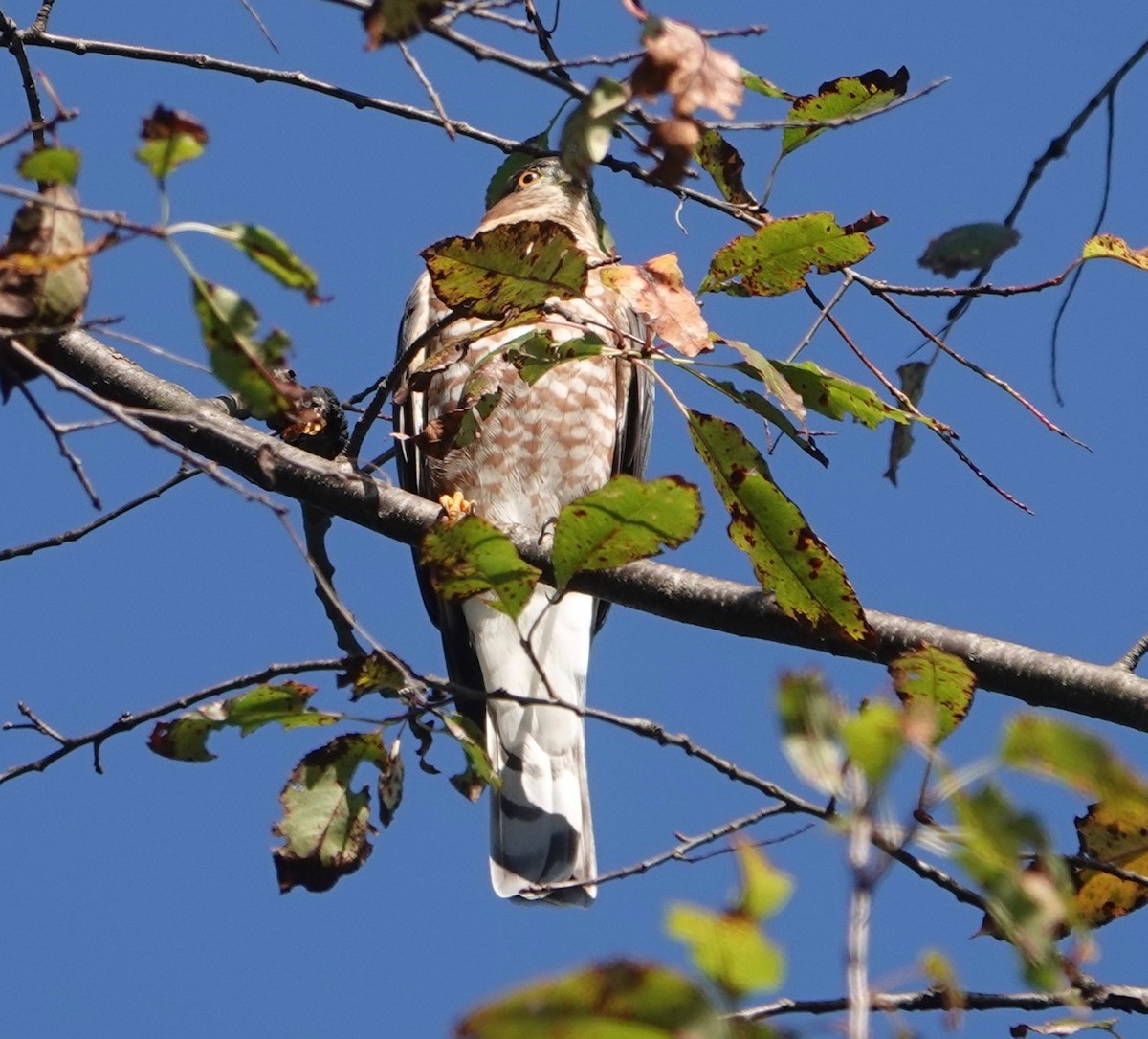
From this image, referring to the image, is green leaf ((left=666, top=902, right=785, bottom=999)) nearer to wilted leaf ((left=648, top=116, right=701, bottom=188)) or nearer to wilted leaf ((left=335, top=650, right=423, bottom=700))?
Answer: wilted leaf ((left=648, top=116, right=701, bottom=188))

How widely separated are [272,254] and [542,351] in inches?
33.8

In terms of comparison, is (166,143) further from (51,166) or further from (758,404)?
(758,404)

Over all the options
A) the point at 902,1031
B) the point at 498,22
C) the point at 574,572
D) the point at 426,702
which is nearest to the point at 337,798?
the point at 426,702

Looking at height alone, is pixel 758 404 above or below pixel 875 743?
above

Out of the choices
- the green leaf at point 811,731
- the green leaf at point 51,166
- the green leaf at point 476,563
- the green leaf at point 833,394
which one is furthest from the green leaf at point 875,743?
the green leaf at point 833,394

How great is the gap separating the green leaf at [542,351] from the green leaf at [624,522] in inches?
8.6

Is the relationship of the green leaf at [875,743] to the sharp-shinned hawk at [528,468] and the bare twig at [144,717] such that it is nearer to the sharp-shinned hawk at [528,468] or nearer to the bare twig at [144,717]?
the bare twig at [144,717]

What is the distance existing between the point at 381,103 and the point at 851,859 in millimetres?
2130

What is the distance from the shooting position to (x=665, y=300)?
2516 millimetres

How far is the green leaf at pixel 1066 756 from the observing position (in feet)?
3.86

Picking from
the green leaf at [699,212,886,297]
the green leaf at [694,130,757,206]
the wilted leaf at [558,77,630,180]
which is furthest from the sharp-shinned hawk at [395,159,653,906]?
the wilted leaf at [558,77,630,180]

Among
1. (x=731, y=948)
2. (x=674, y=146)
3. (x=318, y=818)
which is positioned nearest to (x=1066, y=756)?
(x=731, y=948)

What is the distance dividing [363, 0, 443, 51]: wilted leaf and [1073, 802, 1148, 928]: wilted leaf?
1.40 meters

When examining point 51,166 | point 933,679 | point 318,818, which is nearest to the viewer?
point 51,166
